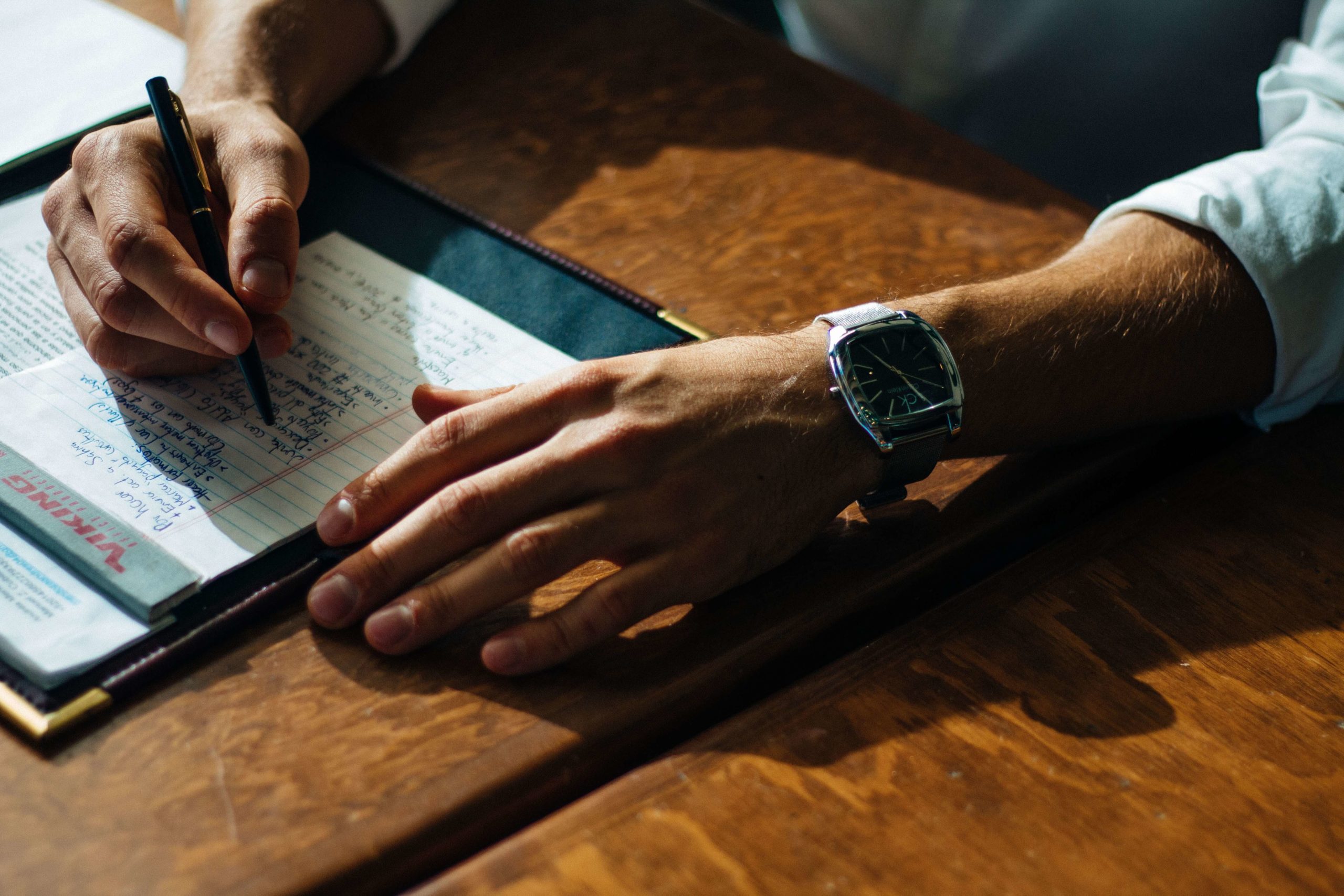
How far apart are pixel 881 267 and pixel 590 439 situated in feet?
1.44

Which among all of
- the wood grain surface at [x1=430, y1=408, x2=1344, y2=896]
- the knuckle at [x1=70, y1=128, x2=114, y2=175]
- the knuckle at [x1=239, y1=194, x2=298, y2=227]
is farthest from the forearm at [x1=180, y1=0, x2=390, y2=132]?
the wood grain surface at [x1=430, y1=408, x2=1344, y2=896]

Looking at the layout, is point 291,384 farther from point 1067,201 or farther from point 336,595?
point 1067,201

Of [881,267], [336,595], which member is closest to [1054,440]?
[881,267]

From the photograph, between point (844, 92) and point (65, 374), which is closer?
point (65, 374)

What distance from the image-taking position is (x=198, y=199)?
0.70 m

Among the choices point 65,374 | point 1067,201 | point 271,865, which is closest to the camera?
point 271,865

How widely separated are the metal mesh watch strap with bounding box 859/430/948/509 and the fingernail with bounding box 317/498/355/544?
1.15 feet

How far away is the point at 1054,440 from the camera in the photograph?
767mm

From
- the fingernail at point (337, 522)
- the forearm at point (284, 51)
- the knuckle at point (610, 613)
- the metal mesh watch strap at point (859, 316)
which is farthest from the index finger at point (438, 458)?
the forearm at point (284, 51)

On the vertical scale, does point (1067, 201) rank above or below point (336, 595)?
above

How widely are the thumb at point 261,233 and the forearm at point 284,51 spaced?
163 millimetres

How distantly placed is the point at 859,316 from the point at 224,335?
0.45 meters

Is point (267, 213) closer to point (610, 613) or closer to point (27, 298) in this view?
point (27, 298)

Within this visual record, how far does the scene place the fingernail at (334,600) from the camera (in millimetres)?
576
